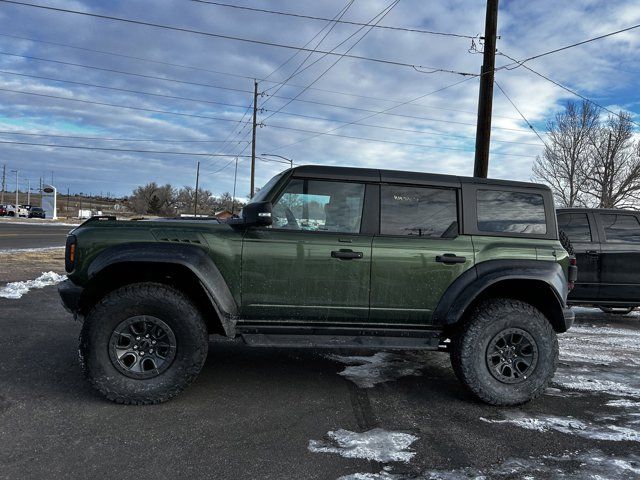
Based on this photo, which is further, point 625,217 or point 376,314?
point 625,217

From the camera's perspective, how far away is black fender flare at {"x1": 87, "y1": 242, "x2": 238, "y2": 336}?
12.9ft

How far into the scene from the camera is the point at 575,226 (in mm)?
7859

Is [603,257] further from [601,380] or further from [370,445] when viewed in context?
[370,445]

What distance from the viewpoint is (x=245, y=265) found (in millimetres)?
4133

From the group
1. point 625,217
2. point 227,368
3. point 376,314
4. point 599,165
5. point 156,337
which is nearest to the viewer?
point 156,337

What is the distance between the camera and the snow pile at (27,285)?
8.51m

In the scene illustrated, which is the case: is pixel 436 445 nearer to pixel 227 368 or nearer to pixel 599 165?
pixel 227 368

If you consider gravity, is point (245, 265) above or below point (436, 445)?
above

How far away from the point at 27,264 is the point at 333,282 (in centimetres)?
1145

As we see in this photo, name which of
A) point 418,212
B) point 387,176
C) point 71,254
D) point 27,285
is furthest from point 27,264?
point 418,212

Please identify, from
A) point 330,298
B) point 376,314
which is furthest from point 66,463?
point 376,314

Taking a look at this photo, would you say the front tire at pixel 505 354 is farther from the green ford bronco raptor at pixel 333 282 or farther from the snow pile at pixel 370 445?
the snow pile at pixel 370 445

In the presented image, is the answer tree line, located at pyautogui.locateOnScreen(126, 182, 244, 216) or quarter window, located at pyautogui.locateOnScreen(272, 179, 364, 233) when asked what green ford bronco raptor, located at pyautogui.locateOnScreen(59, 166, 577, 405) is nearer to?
quarter window, located at pyautogui.locateOnScreen(272, 179, 364, 233)

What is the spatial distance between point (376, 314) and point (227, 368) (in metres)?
1.78
